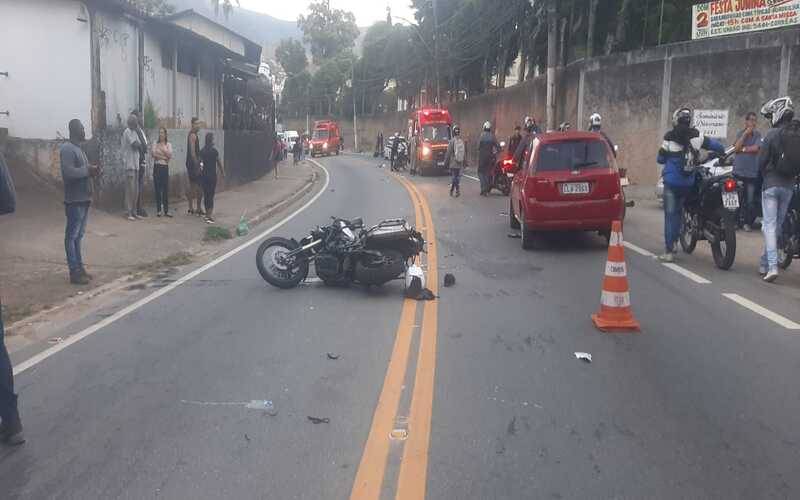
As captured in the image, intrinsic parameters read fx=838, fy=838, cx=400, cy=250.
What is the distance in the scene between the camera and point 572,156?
40.6 feet

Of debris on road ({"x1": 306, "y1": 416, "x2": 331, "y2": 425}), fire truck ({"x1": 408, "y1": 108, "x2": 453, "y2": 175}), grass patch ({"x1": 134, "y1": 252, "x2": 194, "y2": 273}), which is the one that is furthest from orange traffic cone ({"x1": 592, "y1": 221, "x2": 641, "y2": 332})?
fire truck ({"x1": 408, "y1": 108, "x2": 453, "y2": 175})

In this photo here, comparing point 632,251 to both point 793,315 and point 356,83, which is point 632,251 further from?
point 356,83

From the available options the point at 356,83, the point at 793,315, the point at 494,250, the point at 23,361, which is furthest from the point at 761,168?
the point at 356,83

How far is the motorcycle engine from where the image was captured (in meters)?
9.57

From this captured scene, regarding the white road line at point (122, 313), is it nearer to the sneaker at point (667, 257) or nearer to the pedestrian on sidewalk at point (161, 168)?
the pedestrian on sidewalk at point (161, 168)

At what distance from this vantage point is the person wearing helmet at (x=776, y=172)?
9.58 meters

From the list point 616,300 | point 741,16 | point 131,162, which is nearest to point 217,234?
point 131,162

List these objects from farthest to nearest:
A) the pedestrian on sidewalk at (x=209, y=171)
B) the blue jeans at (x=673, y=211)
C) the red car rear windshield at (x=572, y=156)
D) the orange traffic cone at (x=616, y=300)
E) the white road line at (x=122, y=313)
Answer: the pedestrian on sidewalk at (x=209, y=171) → the red car rear windshield at (x=572, y=156) → the blue jeans at (x=673, y=211) → the orange traffic cone at (x=616, y=300) → the white road line at (x=122, y=313)

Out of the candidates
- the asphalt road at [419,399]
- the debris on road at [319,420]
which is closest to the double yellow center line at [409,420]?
the asphalt road at [419,399]

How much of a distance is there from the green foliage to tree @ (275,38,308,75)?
260 feet

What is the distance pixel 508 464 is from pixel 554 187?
8.04 m

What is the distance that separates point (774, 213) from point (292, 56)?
9107 cm

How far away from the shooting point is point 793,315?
819 centimetres

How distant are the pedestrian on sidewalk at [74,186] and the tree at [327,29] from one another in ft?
293
